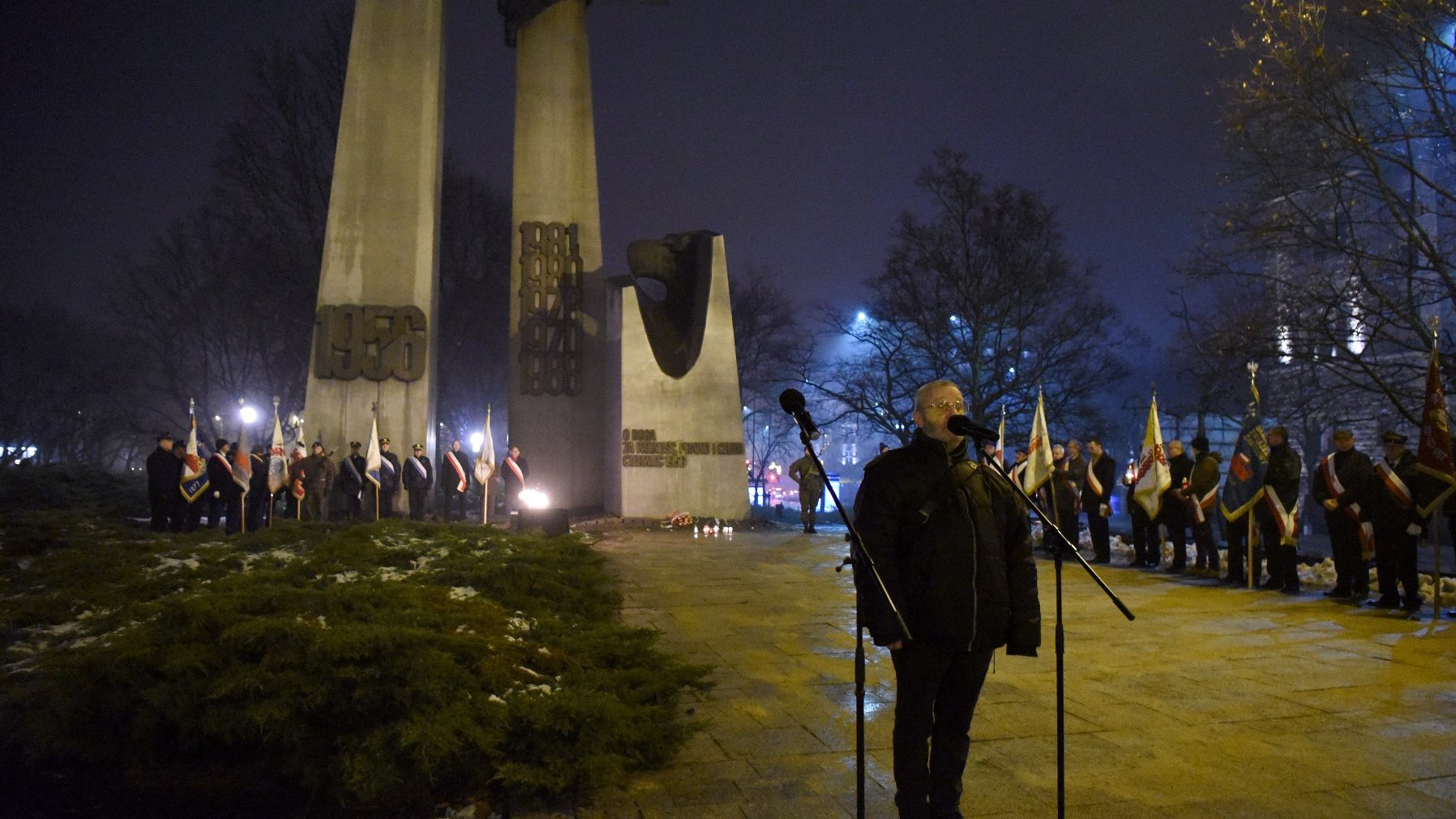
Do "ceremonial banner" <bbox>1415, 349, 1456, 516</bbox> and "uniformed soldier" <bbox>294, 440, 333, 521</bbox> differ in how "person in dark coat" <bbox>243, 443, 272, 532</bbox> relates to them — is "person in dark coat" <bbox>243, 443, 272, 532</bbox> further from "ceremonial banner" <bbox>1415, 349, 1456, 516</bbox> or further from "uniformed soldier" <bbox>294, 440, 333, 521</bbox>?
"ceremonial banner" <bbox>1415, 349, 1456, 516</bbox>

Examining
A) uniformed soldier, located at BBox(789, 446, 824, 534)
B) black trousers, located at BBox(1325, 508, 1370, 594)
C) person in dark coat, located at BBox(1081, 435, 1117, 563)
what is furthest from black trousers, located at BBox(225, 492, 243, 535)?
black trousers, located at BBox(1325, 508, 1370, 594)

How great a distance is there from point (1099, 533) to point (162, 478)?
1499 cm

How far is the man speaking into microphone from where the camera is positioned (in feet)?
11.1

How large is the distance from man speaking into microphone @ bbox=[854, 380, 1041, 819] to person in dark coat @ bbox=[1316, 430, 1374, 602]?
851cm

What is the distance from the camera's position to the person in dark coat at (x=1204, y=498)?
12.3 m

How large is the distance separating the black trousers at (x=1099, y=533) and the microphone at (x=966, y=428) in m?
11.7

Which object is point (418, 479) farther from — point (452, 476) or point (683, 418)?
point (683, 418)

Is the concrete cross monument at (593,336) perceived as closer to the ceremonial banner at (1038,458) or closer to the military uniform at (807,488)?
the military uniform at (807,488)

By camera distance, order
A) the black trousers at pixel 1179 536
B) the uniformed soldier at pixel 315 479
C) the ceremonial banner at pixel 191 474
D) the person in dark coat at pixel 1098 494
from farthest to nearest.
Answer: the uniformed soldier at pixel 315 479 < the ceremonial banner at pixel 191 474 < the person in dark coat at pixel 1098 494 < the black trousers at pixel 1179 536

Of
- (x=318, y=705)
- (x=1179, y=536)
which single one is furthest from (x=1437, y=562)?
(x=318, y=705)

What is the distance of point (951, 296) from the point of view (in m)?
29.0

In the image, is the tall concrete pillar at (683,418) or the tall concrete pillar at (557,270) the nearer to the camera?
the tall concrete pillar at (683,418)

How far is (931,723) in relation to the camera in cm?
351

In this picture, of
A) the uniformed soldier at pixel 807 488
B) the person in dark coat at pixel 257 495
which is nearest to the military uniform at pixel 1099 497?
the uniformed soldier at pixel 807 488
